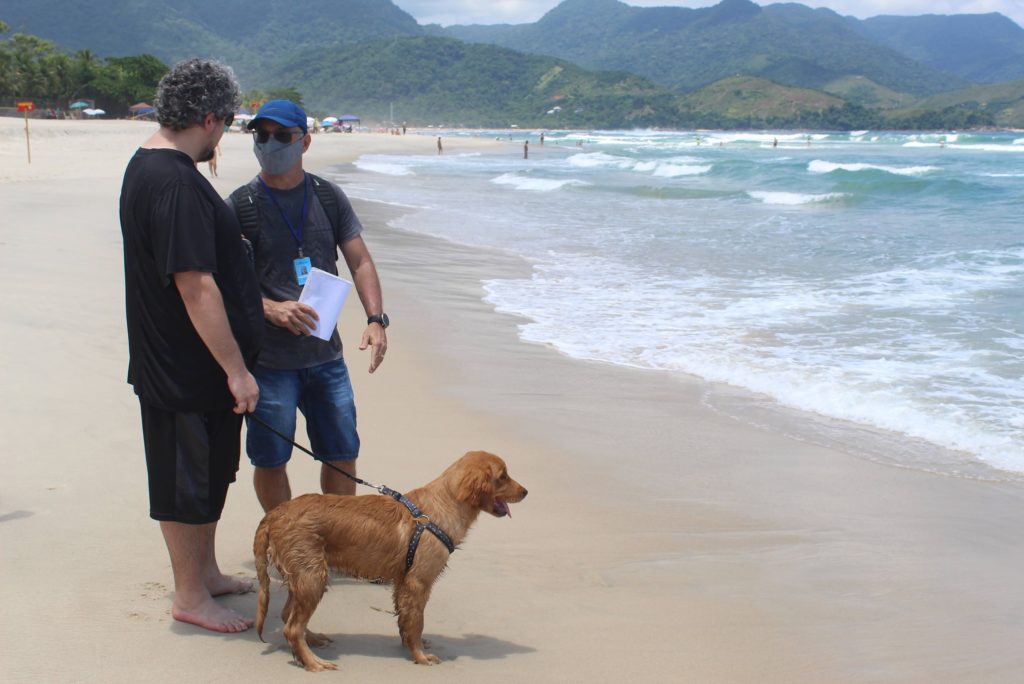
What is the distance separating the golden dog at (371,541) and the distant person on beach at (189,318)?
28cm

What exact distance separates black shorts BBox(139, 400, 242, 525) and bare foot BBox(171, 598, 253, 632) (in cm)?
32

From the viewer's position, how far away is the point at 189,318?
2961 millimetres

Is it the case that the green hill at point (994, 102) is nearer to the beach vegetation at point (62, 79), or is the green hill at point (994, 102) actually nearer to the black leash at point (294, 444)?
the beach vegetation at point (62, 79)

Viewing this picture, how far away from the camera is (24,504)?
4102 millimetres

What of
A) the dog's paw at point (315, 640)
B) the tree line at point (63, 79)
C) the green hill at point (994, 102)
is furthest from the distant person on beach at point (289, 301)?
the green hill at point (994, 102)

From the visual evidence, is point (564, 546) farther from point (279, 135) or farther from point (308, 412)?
point (279, 135)

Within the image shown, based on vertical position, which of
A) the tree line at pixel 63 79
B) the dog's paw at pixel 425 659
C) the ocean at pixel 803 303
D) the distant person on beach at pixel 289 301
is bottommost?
the ocean at pixel 803 303

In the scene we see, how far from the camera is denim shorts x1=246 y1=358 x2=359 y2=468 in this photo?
11.5 feet

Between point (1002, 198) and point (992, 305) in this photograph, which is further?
point (1002, 198)

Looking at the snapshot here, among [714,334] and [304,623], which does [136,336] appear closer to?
[304,623]

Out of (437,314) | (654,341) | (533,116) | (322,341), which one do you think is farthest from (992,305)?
(533,116)

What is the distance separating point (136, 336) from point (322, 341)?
28.0 inches

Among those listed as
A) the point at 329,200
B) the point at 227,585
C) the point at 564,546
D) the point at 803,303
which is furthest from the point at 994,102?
the point at 227,585

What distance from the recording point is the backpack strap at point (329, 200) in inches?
143
